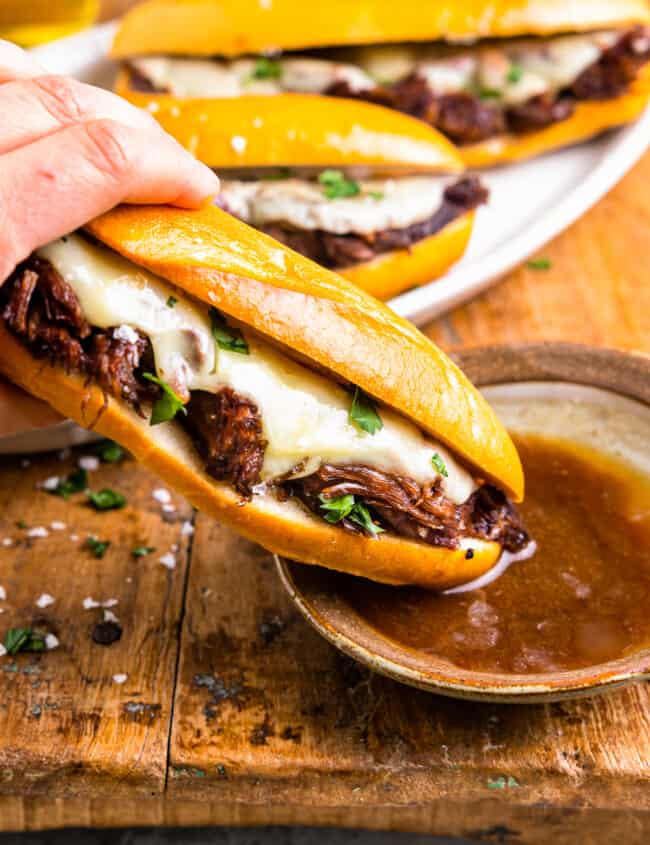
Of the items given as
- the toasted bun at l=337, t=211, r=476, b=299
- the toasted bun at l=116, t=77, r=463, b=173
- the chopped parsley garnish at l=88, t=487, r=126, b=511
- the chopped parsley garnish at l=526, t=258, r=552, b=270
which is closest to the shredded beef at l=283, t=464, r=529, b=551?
the chopped parsley garnish at l=88, t=487, r=126, b=511

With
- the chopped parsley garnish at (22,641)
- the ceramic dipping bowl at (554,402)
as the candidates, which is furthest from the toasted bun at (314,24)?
the chopped parsley garnish at (22,641)

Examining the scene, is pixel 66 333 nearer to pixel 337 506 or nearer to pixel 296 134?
pixel 337 506

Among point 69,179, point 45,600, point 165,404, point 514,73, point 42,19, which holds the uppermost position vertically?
point 69,179

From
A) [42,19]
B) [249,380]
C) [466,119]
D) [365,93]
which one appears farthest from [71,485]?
[42,19]

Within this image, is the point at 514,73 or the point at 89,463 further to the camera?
the point at 514,73

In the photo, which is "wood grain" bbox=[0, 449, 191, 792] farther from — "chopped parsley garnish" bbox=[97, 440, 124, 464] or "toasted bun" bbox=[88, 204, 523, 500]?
"toasted bun" bbox=[88, 204, 523, 500]

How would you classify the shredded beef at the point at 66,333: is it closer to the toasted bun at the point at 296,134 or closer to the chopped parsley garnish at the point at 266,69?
the toasted bun at the point at 296,134

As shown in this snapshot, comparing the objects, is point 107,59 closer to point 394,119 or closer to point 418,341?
point 394,119
